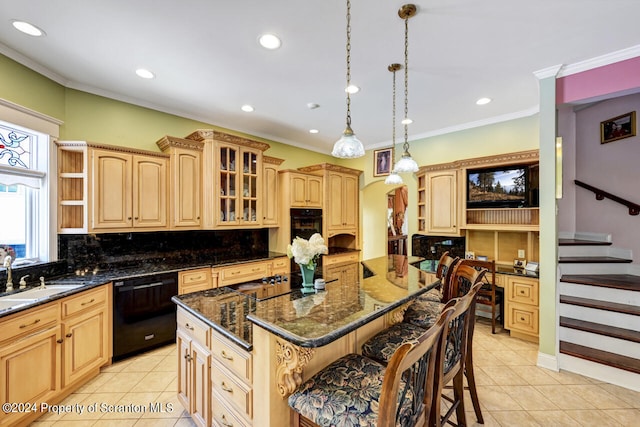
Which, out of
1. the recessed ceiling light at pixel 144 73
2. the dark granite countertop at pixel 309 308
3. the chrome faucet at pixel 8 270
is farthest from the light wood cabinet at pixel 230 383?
the recessed ceiling light at pixel 144 73

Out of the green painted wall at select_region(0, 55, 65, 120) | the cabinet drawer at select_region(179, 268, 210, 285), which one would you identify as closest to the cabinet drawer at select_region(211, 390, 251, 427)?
the cabinet drawer at select_region(179, 268, 210, 285)

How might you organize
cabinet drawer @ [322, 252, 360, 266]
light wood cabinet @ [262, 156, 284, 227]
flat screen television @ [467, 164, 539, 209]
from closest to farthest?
flat screen television @ [467, 164, 539, 209]
light wood cabinet @ [262, 156, 284, 227]
cabinet drawer @ [322, 252, 360, 266]

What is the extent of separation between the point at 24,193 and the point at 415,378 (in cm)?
375

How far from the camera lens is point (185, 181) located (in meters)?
3.31

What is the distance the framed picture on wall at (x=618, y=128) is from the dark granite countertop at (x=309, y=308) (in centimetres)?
363

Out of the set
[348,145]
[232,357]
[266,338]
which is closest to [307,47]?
[348,145]

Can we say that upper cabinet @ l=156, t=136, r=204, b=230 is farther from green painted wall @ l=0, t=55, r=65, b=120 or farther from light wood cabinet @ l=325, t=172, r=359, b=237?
light wood cabinet @ l=325, t=172, r=359, b=237

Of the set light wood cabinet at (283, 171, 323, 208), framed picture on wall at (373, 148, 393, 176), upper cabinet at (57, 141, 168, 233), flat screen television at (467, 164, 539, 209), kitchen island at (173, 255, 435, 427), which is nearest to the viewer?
kitchen island at (173, 255, 435, 427)

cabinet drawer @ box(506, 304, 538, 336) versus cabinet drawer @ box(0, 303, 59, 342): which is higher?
cabinet drawer @ box(0, 303, 59, 342)

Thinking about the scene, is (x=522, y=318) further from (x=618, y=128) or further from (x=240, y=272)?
(x=240, y=272)

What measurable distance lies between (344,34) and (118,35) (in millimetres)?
1764

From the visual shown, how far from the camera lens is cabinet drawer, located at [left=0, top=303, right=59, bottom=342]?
1692 mm

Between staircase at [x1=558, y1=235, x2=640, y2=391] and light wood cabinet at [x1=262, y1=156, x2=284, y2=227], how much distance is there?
370 cm

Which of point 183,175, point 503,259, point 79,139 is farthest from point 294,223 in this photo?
point 503,259
